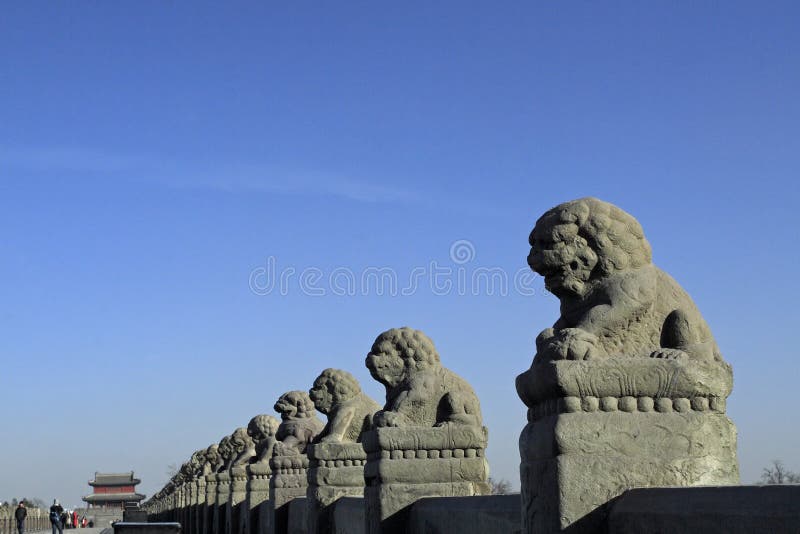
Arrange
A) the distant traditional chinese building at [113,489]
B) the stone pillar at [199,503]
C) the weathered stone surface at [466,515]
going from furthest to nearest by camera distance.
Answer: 1. the distant traditional chinese building at [113,489]
2. the stone pillar at [199,503]
3. the weathered stone surface at [466,515]

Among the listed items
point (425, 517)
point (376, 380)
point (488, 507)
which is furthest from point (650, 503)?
point (376, 380)

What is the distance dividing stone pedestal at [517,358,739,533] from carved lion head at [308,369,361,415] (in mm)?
7975

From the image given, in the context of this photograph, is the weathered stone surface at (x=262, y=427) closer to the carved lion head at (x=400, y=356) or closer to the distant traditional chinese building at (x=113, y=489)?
the carved lion head at (x=400, y=356)

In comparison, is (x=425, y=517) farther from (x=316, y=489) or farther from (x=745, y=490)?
(x=745, y=490)

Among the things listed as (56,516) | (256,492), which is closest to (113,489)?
(56,516)

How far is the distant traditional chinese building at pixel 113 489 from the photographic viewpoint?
400 feet

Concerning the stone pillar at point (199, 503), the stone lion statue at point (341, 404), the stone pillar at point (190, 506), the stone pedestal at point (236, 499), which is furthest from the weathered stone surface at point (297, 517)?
the stone pillar at point (190, 506)

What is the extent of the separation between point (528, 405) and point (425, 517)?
11.0 ft

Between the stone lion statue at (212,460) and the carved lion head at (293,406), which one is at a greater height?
the stone lion statue at (212,460)

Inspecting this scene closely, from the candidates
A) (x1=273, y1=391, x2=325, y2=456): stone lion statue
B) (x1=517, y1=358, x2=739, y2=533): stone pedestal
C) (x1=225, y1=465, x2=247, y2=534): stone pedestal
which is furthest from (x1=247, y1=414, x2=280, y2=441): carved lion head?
(x1=517, y1=358, x2=739, y2=533): stone pedestal

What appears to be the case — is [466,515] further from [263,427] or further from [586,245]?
[263,427]

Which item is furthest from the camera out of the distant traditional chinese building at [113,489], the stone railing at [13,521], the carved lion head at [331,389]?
the distant traditional chinese building at [113,489]

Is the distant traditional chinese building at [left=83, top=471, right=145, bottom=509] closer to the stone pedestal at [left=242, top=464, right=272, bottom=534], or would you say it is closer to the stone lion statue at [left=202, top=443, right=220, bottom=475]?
the stone lion statue at [left=202, top=443, right=220, bottom=475]

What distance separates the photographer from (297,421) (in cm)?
1577
